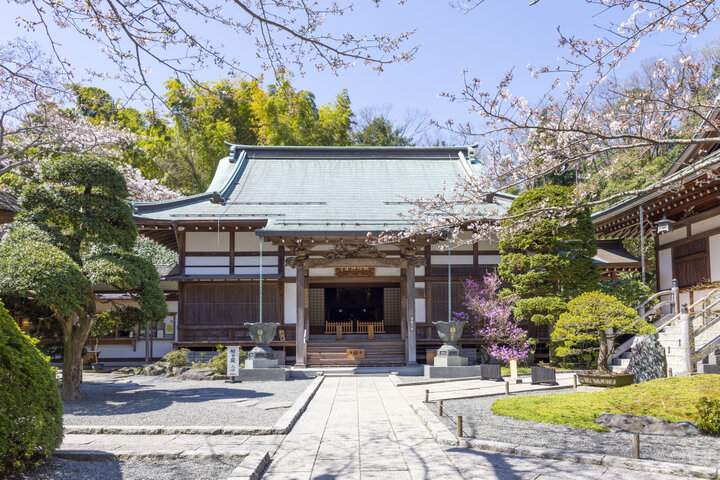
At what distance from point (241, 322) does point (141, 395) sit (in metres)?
6.29

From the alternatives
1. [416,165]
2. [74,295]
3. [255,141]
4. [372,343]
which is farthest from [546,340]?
[255,141]

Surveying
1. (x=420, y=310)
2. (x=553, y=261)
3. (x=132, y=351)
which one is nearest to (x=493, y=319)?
(x=553, y=261)

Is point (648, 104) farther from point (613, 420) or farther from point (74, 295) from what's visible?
point (74, 295)

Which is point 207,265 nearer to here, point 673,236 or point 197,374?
point 197,374

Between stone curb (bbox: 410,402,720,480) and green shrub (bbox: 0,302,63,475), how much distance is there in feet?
13.7

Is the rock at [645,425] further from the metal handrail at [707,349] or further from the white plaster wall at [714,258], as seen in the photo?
the white plaster wall at [714,258]

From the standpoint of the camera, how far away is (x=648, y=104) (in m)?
6.53

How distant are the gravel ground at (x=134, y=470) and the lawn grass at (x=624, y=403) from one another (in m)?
4.55

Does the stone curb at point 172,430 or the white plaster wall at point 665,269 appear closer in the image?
the stone curb at point 172,430

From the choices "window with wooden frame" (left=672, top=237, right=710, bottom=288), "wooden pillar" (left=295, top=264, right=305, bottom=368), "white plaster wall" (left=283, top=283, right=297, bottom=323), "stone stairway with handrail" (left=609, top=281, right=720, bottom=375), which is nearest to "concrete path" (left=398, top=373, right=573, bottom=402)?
"stone stairway with handrail" (left=609, top=281, right=720, bottom=375)

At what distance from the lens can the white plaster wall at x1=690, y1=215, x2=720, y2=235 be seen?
1395 cm

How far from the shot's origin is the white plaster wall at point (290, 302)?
1714 centimetres

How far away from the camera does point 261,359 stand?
1402 centimetres

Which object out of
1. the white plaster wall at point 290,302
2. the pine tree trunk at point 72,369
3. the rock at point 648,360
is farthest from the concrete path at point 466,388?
the pine tree trunk at point 72,369
